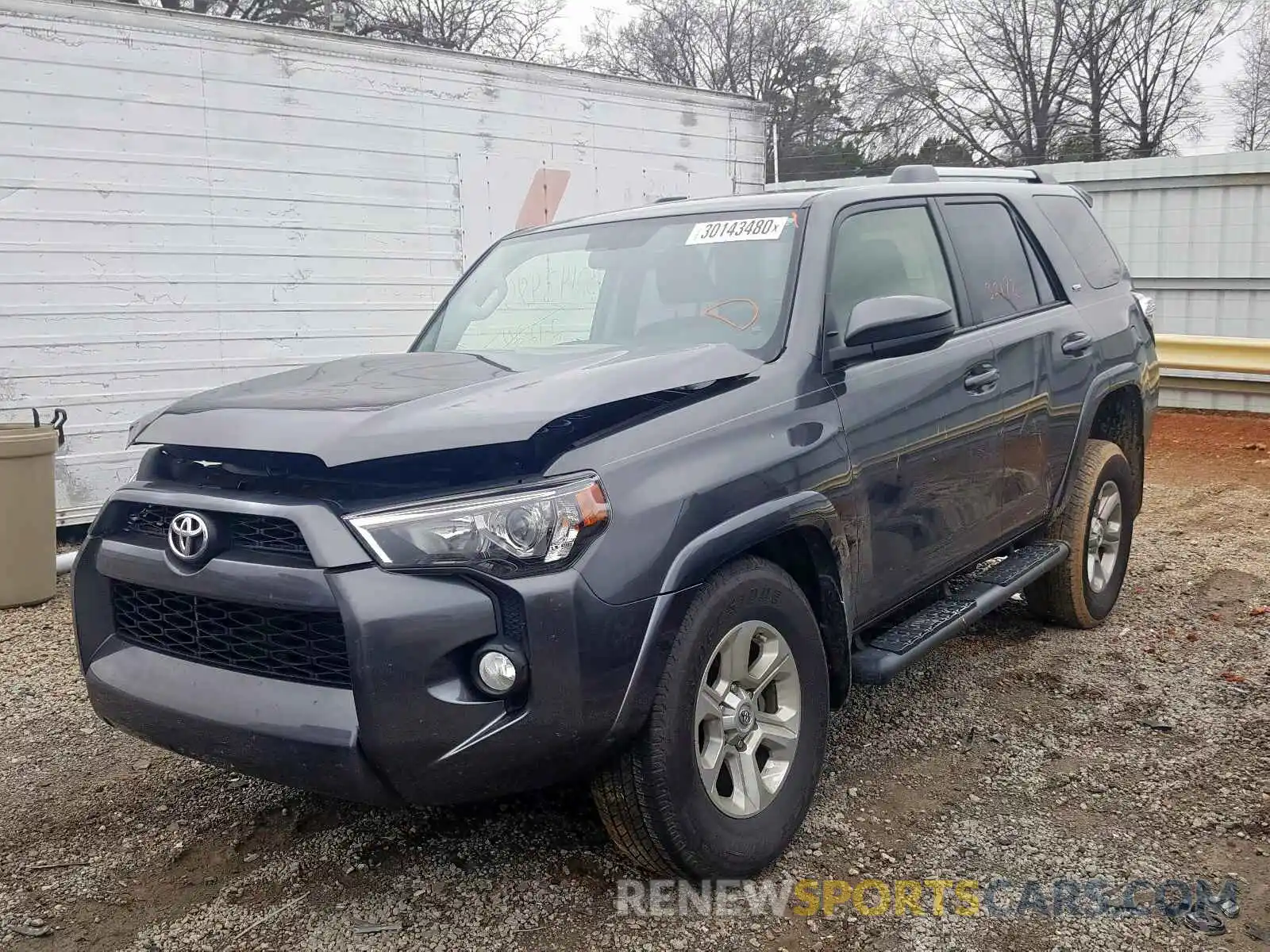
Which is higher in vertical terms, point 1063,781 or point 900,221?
point 900,221

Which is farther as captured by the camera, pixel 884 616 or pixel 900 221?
pixel 900 221

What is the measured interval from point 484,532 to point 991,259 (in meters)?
2.91

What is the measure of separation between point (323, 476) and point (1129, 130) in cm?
3667

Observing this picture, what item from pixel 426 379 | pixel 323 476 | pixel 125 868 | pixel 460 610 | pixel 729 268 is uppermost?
pixel 729 268

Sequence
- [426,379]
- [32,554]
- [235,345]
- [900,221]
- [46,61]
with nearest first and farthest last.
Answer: [426,379], [900,221], [32,554], [46,61], [235,345]

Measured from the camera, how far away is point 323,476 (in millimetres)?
2613

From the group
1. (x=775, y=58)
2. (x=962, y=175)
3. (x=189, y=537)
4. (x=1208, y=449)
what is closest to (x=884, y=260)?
(x=962, y=175)

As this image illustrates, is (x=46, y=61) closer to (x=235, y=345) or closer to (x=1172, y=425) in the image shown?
(x=235, y=345)

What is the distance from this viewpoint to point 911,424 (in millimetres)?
3668

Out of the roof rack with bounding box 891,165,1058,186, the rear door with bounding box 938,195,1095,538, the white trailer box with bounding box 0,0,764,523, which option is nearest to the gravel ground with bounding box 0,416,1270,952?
the rear door with bounding box 938,195,1095,538

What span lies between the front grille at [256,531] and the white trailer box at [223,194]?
4.60 metres

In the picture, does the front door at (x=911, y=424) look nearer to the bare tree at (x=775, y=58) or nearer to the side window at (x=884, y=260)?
the side window at (x=884, y=260)

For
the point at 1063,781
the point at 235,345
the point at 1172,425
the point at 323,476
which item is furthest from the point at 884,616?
the point at 1172,425

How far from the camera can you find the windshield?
139 inches
